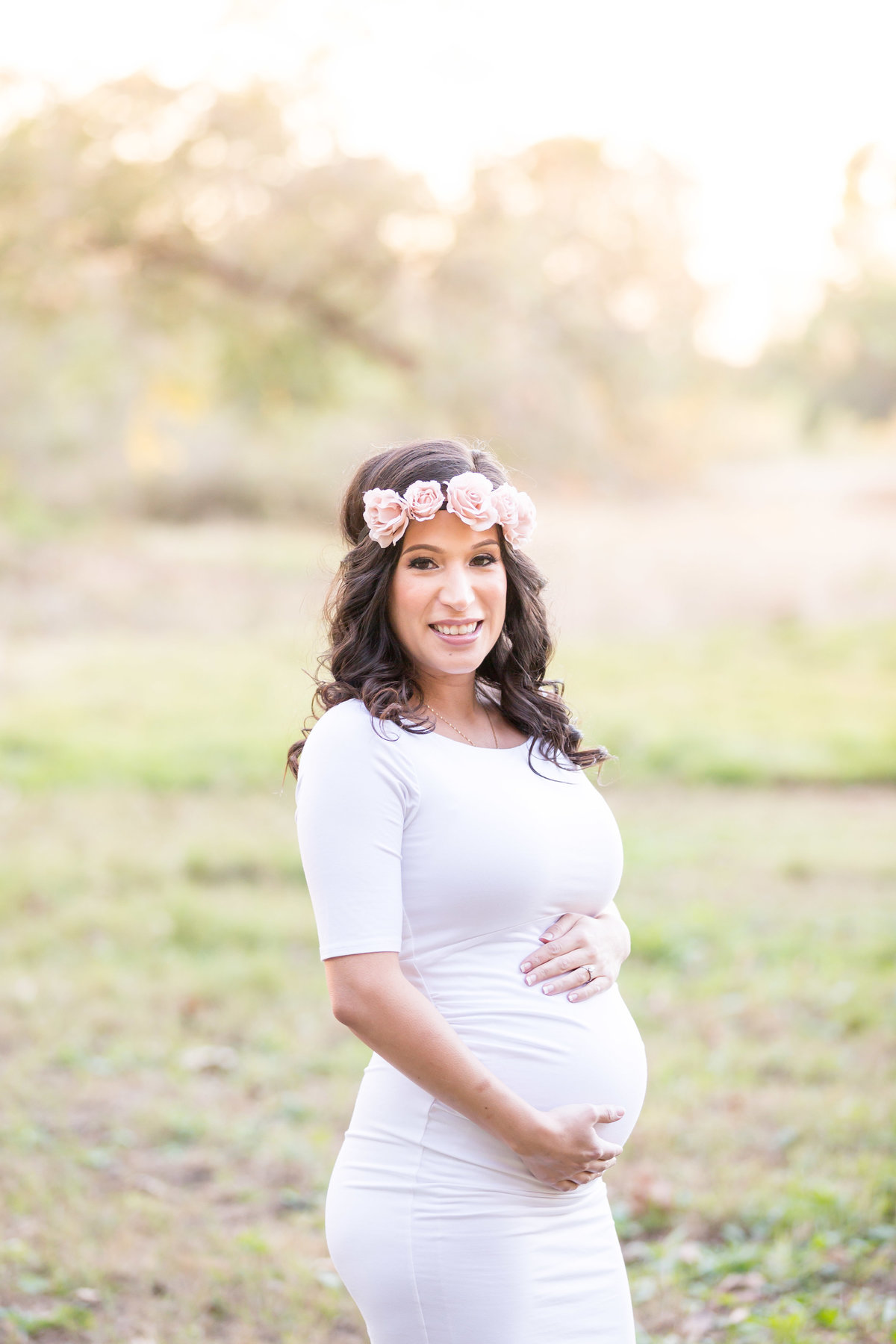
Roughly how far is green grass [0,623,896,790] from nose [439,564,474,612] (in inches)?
246

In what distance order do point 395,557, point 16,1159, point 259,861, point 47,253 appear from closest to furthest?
1. point 395,557
2. point 16,1159
3. point 259,861
4. point 47,253

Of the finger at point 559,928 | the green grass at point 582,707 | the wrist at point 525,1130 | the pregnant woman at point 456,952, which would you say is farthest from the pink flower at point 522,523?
the green grass at point 582,707

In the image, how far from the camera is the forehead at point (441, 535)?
2.05 meters

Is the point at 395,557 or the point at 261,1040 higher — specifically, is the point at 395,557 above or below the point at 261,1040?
above

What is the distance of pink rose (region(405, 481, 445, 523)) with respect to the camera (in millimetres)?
2006

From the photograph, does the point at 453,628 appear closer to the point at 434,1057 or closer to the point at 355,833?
the point at 355,833

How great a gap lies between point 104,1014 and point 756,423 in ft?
31.2

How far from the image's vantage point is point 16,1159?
160 inches

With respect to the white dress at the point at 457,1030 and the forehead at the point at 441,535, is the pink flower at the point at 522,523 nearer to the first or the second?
the forehead at the point at 441,535

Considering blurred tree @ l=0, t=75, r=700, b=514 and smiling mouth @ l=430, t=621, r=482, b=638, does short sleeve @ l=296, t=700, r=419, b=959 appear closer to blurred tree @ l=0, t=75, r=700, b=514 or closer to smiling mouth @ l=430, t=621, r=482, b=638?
smiling mouth @ l=430, t=621, r=482, b=638

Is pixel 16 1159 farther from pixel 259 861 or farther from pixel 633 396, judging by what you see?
pixel 633 396

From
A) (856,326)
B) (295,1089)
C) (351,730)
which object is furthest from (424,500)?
(856,326)

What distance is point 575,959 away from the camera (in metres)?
1.97

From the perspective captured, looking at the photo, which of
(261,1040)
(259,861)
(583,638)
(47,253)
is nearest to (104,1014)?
(261,1040)
